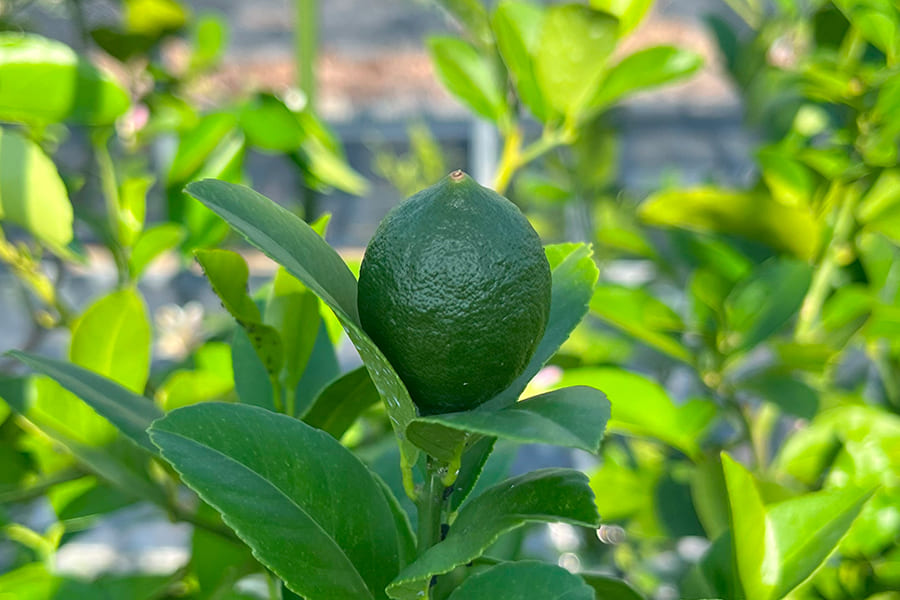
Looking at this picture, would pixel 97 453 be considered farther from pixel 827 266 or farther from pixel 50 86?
pixel 827 266

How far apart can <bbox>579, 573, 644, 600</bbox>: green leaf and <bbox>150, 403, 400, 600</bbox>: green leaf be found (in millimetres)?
91

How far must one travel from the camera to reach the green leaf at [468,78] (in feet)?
1.91

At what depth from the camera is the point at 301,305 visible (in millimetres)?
341

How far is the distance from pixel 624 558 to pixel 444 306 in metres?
0.85

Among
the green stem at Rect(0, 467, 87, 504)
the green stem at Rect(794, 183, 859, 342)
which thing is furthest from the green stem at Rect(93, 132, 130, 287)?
the green stem at Rect(794, 183, 859, 342)

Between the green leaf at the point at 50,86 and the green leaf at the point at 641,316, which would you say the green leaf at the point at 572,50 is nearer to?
the green leaf at the point at 641,316

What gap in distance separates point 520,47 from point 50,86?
26 centimetres

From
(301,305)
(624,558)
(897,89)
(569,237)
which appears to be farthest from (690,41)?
(301,305)

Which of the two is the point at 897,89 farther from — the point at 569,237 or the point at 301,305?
the point at 569,237

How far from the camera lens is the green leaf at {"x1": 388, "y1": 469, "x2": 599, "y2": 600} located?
24 cm

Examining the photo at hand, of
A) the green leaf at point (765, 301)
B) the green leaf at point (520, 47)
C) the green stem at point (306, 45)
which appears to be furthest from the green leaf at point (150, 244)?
the green stem at point (306, 45)

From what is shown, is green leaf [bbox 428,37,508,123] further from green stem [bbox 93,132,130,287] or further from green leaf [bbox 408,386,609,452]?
green leaf [bbox 408,386,609,452]

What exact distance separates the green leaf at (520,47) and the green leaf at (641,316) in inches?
4.8

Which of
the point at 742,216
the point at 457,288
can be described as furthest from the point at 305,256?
the point at 742,216
